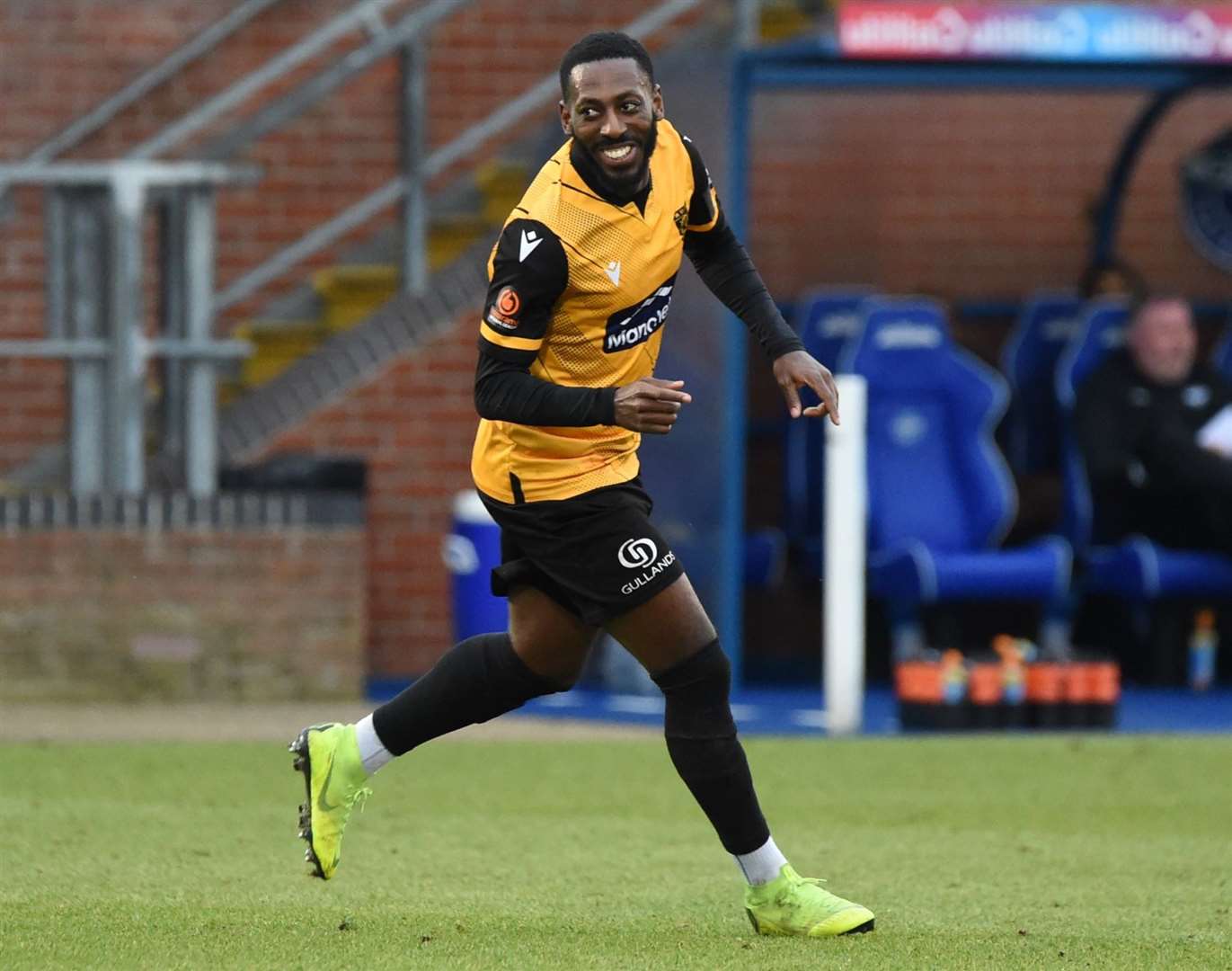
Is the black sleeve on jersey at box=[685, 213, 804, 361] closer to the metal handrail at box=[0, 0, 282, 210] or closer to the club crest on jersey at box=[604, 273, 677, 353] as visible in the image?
the club crest on jersey at box=[604, 273, 677, 353]

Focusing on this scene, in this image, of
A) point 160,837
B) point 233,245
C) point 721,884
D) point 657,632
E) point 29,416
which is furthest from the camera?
point 233,245

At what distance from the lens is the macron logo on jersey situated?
5.20 meters

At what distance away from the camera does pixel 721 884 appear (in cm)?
630

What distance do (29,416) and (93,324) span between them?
3.14ft

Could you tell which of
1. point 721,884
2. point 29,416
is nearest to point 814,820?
point 721,884

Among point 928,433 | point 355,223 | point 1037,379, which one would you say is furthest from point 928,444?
point 355,223

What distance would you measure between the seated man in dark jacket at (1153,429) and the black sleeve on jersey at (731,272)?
21.3 feet

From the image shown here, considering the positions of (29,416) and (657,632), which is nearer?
(657,632)

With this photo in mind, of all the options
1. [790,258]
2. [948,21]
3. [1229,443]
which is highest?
[948,21]

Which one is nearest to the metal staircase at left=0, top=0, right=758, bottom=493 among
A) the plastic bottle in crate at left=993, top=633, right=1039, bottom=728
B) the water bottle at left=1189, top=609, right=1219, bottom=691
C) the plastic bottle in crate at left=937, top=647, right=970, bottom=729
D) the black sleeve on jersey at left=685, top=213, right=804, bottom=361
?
the plastic bottle in crate at left=937, top=647, right=970, bottom=729

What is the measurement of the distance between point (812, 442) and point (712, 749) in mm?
7004

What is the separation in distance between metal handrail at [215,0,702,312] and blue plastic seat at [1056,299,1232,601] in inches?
98.6

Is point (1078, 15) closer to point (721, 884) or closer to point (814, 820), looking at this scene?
point (814, 820)

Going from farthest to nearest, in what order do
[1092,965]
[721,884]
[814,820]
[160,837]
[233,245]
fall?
[233,245]
[814,820]
[160,837]
[721,884]
[1092,965]
